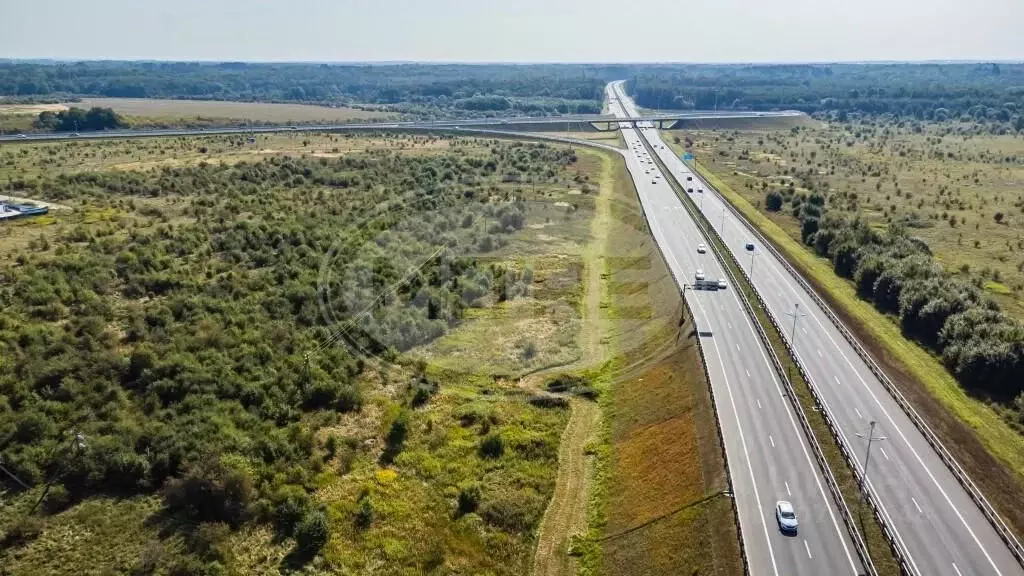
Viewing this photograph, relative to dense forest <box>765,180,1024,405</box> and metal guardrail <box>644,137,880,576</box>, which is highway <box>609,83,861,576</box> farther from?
dense forest <box>765,180,1024,405</box>

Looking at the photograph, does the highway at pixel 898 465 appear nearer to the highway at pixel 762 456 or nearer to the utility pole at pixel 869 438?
the utility pole at pixel 869 438

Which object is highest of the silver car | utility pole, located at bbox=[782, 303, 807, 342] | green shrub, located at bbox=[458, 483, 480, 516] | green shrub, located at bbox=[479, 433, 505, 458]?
utility pole, located at bbox=[782, 303, 807, 342]

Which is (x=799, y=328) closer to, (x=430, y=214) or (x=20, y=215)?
(x=430, y=214)

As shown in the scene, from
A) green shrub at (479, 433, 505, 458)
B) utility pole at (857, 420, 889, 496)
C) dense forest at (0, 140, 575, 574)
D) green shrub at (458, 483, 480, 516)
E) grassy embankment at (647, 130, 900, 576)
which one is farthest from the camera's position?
green shrub at (479, 433, 505, 458)

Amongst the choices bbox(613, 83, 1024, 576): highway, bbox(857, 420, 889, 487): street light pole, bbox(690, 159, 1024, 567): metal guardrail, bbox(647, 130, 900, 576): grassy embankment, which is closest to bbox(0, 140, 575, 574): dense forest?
bbox(647, 130, 900, 576): grassy embankment

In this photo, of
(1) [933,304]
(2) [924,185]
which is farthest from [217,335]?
(2) [924,185]

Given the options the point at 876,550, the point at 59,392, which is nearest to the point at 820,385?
the point at 876,550
